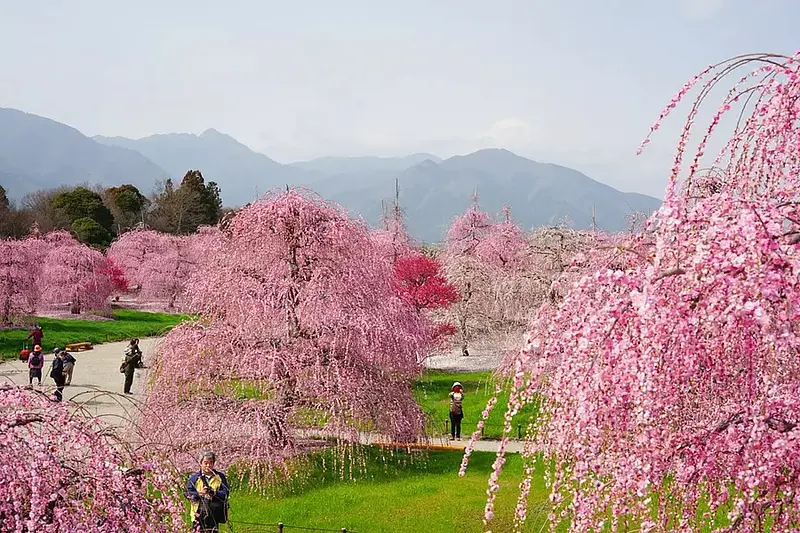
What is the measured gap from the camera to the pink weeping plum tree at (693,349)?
8.26 ft

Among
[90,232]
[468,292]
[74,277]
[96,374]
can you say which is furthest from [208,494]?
[90,232]

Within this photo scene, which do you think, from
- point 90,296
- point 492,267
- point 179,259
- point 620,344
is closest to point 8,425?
point 620,344

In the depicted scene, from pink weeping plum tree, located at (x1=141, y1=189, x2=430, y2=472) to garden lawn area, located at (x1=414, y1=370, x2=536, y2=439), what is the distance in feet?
7.60

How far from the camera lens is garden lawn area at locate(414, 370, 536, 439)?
47.7 ft

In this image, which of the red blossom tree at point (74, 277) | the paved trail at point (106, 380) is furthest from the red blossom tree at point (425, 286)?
the red blossom tree at point (74, 277)

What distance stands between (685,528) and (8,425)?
363cm

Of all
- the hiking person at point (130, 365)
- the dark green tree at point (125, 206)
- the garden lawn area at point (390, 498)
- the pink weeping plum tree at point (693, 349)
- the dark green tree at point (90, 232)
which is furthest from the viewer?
the dark green tree at point (125, 206)

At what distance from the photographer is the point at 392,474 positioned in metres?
11.2

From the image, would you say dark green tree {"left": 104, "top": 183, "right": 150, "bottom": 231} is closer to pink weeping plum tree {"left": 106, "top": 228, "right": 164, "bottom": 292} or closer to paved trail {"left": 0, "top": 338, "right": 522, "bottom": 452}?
pink weeping plum tree {"left": 106, "top": 228, "right": 164, "bottom": 292}

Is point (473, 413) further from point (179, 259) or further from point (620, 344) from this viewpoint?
point (179, 259)

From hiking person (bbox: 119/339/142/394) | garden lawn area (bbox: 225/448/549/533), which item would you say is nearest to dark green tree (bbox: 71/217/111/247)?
hiking person (bbox: 119/339/142/394)

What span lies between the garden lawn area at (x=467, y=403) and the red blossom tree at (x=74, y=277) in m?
19.3

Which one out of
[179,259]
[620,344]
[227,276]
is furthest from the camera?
[179,259]

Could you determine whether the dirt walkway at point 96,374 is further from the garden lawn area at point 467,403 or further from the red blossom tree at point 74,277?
the red blossom tree at point 74,277
